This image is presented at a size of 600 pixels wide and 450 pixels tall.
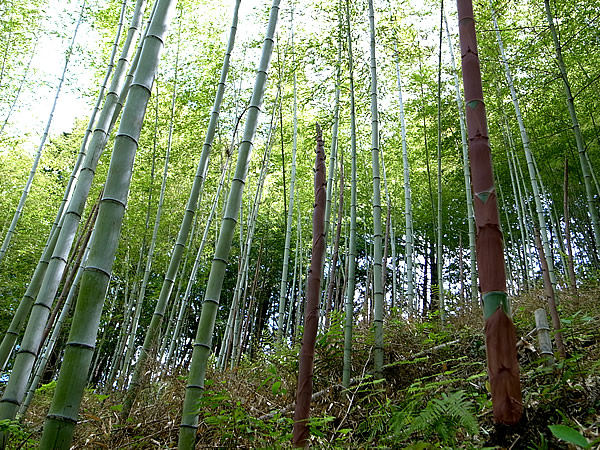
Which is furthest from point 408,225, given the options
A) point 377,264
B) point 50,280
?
point 50,280

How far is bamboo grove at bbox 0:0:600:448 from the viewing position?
1.57 meters

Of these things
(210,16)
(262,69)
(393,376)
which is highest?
(210,16)

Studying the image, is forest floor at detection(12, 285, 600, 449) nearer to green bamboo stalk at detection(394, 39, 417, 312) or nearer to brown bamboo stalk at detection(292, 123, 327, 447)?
brown bamboo stalk at detection(292, 123, 327, 447)

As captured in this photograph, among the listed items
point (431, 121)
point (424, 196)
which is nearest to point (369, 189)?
point (424, 196)

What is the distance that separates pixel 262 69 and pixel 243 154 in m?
0.49

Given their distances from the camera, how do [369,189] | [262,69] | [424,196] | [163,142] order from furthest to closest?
1. [424,196]
2. [369,189]
3. [163,142]
4. [262,69]

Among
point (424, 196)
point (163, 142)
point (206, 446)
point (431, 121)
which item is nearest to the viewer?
point (206, 446)

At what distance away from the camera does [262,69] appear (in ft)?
7.27

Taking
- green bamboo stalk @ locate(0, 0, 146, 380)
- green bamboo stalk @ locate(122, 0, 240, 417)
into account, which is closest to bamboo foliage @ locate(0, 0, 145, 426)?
green bamboo stalk @ locate(0, 0, 146, 380)

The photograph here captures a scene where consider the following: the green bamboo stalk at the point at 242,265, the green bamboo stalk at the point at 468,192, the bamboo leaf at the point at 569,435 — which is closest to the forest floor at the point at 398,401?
the bamboo leaf at the point at 569,435

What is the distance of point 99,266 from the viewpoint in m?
1.40

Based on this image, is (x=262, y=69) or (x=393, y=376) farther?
(x=393, y=376)

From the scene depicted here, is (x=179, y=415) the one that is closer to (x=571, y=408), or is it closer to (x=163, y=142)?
(x=571, y=408)

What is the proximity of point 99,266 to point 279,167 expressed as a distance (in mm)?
7161
